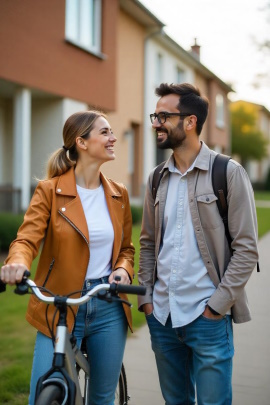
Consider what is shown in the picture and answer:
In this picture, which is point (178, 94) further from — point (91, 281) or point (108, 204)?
point (91, 281)

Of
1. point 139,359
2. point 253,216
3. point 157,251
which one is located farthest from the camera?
point 139,359

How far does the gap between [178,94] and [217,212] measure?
69 centimetres

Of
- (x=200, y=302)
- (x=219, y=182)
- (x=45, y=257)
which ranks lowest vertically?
(x=200, y=302)

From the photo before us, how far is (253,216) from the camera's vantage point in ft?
9.87

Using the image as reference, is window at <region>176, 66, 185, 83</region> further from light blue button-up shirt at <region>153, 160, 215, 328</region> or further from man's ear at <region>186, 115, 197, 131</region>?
light blue button-up shirt at <region>153, 160, 215, 328</region>

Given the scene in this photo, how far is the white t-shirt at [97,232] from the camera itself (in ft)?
10.2

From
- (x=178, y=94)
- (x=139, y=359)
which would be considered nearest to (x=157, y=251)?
(x=178, y=94)

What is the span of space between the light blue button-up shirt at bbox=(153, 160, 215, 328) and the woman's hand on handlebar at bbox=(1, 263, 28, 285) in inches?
33.4

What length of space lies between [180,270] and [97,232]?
1.60ft

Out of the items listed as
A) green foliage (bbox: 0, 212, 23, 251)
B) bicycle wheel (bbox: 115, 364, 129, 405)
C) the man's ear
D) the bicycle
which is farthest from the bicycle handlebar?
green foliage (bbox: 0, 212, 23, 251)

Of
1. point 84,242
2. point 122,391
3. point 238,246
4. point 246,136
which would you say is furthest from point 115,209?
point 246,136

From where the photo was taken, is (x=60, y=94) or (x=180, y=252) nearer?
(x=180, y=252)

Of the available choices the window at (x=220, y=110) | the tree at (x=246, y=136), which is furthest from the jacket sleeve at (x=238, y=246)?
the tree at (x=246, y=136)

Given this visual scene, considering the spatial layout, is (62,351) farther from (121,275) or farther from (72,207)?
(72,207)
